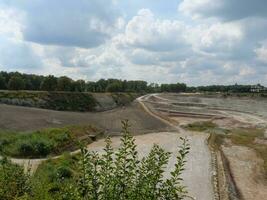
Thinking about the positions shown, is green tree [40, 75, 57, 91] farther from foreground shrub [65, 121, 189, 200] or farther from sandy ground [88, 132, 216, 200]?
foreground shrub [65, 121, 189, 200]

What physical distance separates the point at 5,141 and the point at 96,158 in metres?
27.5

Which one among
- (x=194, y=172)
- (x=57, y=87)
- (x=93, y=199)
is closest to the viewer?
(x=93, y=199)

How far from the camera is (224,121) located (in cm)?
7931

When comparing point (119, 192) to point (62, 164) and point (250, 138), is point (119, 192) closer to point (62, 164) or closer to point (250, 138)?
point (62, 164)

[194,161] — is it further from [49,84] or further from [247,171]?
[49,84]

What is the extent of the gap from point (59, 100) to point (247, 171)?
6202cm

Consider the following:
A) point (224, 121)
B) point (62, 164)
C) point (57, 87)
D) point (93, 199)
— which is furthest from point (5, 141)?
point (57, 87)

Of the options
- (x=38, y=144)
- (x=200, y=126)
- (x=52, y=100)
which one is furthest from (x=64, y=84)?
(x=38, y=144)

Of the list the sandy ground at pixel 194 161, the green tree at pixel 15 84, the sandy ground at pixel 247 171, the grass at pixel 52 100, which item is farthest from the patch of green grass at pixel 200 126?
the green tree at pixel 15 84

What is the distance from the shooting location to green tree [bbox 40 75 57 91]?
11812cm

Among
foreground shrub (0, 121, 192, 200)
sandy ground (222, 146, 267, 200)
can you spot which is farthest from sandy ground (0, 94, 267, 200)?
foreground shrub (0, 121, 192, 200)

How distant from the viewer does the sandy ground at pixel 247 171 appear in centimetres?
2702

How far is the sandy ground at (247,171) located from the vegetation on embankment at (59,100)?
44399 millimetres

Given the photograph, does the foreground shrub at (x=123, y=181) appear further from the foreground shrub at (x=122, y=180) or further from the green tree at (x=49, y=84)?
the green tree at (x=49, y=84)
